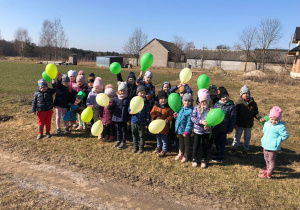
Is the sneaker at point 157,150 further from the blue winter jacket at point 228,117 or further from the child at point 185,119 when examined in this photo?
the blue winter jacket at point 228,117

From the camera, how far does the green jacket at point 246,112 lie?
435 centimetres

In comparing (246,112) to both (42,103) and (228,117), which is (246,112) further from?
(42,103)

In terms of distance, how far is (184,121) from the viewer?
13.4 feet

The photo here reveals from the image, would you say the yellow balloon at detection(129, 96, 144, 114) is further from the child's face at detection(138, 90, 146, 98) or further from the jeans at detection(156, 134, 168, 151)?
the jeans at detection(156, 134, 168, 151)

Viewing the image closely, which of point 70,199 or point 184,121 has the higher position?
point 184,121

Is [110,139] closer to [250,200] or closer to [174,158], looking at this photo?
[174,158]

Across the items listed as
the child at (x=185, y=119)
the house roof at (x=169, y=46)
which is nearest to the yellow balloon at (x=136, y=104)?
the child at (x=185, y=119)

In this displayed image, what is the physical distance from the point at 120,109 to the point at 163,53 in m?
45.8

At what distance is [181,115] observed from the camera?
4.11 m

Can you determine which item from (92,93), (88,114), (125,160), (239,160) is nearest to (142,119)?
(125,160)

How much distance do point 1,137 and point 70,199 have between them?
341cm

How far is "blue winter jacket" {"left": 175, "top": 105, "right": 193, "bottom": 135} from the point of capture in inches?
159

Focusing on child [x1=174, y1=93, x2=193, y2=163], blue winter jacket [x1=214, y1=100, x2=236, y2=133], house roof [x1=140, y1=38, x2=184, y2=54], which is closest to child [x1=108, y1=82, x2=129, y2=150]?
child [x1=174, y1=93, x2=193, y2=163]

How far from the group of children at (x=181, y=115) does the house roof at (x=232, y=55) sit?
46.5 m
